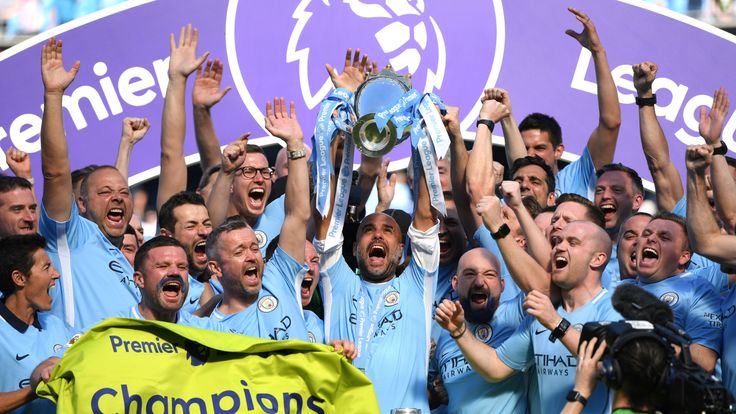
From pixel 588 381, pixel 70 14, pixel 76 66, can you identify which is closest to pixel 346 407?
pixel 588 381

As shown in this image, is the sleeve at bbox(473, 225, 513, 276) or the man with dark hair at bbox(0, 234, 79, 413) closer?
the man with dark hair at bbox(0, 234, 79, 413)

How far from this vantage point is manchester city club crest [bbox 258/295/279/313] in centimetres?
684

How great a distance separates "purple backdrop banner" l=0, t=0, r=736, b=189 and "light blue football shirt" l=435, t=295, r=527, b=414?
2.51 m

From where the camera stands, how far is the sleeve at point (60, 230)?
7.13 metres

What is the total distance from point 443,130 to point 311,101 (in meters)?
2.81

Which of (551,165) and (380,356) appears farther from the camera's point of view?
(551,165)

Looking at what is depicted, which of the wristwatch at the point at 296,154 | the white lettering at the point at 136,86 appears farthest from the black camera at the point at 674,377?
the white lettering at the point at 136,86

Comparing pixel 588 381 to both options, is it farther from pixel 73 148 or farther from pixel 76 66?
pixel 73 148

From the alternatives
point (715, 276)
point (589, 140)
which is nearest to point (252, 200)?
point (589, 140)

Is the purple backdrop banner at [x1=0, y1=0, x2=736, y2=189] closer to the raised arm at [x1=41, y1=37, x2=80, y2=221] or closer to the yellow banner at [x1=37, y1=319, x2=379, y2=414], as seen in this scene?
the raised arm at [x1=41, y1=37, x2=80, y2=221]

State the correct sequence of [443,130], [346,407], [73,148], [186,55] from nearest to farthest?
[346,407]
[443,130]
[186,55]
[73,148]

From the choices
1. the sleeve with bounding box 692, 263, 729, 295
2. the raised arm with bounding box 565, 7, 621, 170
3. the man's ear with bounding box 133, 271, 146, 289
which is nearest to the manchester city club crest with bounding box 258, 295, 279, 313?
the man's ear with bounding box 133, 271, 146, 289

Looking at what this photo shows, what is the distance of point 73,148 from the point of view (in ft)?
30.8

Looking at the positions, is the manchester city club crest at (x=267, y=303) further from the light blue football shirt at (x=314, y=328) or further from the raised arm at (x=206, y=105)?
the raised arm at (x=206, y=105)
